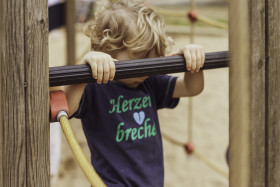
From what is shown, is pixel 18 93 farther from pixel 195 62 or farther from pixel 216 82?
pixel 216 82

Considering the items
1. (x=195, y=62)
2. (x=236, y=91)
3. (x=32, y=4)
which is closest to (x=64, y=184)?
(x=195, y=62)

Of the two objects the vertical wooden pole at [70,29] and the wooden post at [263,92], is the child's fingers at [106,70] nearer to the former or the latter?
the wooden post at [263,92]

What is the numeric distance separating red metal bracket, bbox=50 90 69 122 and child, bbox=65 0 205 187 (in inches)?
7.5

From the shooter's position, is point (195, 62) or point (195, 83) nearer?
point (195, 62)

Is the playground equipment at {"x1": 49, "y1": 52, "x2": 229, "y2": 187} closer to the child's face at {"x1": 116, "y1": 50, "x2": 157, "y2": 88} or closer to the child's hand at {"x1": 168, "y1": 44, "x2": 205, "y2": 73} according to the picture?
the child's hand at {"x1": 168, "y1": 44, "x2": 205, "y2": 73}

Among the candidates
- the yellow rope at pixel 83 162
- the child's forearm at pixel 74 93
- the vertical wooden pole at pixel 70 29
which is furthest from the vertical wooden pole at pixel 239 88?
the vertical wooden pole at pixel 70 29

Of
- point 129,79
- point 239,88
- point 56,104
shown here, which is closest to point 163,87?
point 129,79

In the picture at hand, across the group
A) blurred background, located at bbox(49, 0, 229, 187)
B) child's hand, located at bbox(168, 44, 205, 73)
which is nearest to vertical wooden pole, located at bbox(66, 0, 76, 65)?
blurred background, located at bbox(49, 0, 229, 187)

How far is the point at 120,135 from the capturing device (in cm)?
124

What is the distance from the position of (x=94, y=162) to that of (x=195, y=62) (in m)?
0.37

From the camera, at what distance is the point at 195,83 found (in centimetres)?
134

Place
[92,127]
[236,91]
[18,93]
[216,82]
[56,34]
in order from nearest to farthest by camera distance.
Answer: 1. [236,91]
2. [18,93]
3. [92,127]
4. [216,82]
5. [56,34]

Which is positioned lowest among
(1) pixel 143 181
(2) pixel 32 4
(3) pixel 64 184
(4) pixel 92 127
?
(3) pixel 64 184

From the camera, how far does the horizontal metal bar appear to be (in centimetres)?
96
